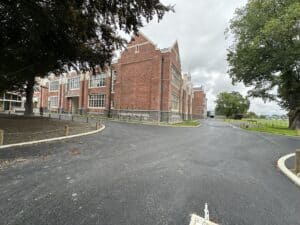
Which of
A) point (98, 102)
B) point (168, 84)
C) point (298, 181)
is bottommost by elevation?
point (298, 181)

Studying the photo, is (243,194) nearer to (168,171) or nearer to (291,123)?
(168,171)

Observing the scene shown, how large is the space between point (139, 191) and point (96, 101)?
1465 inches

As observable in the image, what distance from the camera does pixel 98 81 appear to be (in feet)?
134

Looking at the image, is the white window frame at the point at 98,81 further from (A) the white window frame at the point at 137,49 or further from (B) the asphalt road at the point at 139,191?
(B) the asphalt road at the point at 139,191

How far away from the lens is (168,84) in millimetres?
31578

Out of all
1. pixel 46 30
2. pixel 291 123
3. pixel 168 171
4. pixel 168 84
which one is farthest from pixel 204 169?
pixel 291 123

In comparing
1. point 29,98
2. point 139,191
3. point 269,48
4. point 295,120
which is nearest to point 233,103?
point 295,120

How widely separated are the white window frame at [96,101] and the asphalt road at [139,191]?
3127 cm

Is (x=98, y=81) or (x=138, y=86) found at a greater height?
(x=98, y=81)

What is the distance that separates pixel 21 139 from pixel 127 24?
8698mm

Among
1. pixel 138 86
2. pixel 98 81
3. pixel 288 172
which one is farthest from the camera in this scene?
pixel 98 81

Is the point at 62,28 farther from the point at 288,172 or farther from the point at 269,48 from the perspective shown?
the point at 269,48

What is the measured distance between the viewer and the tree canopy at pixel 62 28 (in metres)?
9.20

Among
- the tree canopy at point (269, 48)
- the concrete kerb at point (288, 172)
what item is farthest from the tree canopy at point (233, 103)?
the concrete kerb at point (288, 172)
